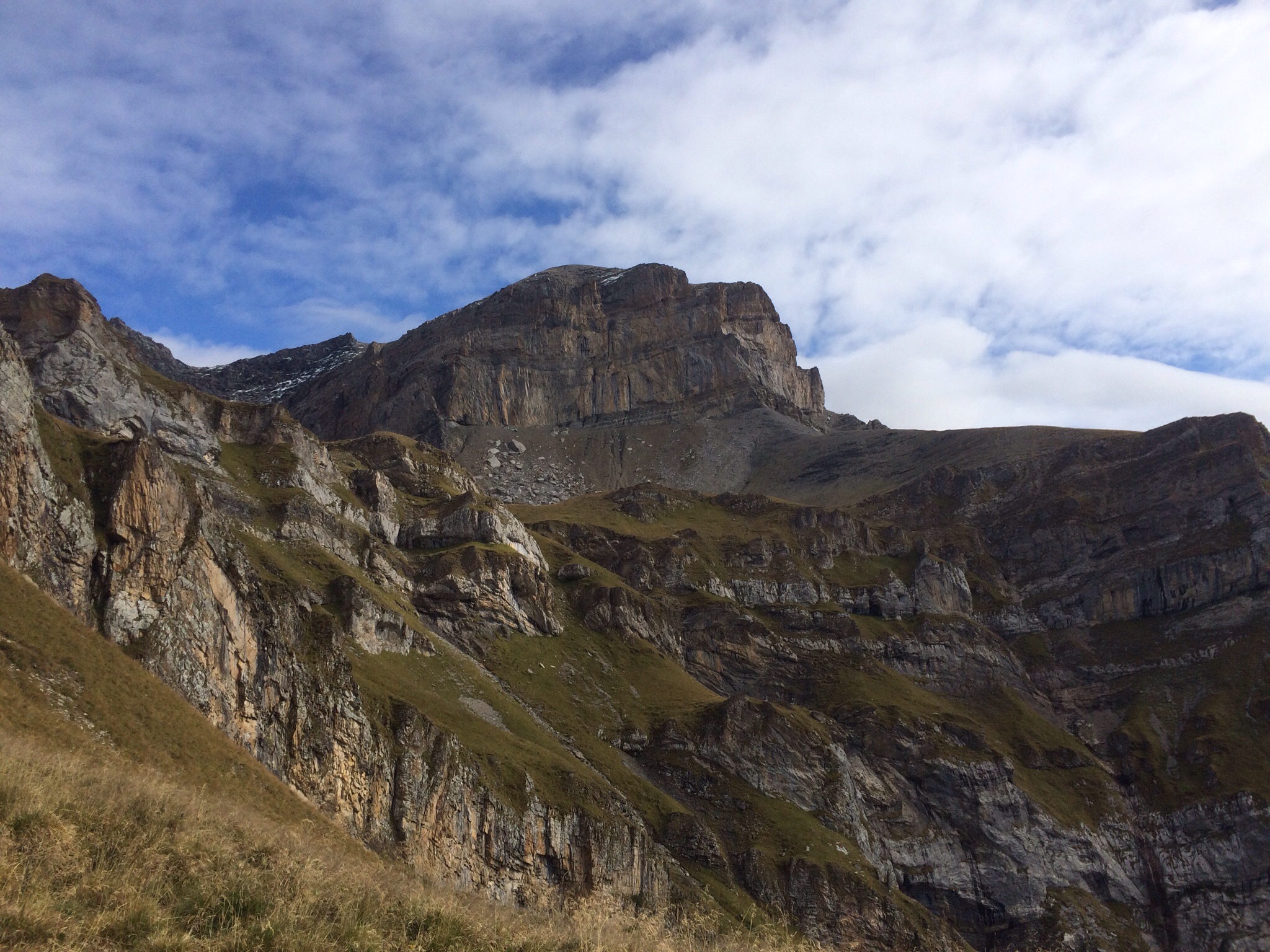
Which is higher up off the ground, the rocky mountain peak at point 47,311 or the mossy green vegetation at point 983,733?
the rocky mountain peak at point 47,311

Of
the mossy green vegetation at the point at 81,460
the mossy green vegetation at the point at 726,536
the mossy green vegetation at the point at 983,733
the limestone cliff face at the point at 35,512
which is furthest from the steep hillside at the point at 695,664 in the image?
the mossy green vegetation at the point at 726,536

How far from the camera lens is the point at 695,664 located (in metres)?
138

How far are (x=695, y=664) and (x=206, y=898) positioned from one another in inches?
4923

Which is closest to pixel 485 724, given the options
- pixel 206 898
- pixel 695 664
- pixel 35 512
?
pixel 35 512

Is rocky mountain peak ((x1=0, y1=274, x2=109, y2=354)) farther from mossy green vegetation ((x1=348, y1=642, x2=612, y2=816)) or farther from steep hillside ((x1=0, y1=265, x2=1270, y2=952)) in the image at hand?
mossy green vegetation ((x1=348, y1=642, x2=612, y2=816))

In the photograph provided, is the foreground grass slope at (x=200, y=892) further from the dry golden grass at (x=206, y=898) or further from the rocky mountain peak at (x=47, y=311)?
the rocky mountain peak at (x=47, y=311)

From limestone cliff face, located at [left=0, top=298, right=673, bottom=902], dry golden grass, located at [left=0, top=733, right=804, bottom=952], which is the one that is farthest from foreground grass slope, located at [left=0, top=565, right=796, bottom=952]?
limestone cliff face, located at [left=0, top=298, right=673, bottom=902]

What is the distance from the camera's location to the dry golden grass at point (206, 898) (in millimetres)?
14297

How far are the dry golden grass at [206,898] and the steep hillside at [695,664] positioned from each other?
42382 millimetres

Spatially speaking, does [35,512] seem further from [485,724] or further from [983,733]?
[983,733]

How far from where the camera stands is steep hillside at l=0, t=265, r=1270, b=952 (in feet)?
214

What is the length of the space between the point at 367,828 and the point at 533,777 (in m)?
17.2

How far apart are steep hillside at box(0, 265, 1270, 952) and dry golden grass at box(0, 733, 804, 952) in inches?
1669

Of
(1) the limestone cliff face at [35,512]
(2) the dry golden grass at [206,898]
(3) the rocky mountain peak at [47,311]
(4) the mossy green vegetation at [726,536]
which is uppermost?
(3) the rocky mountain peak at [47,311]
